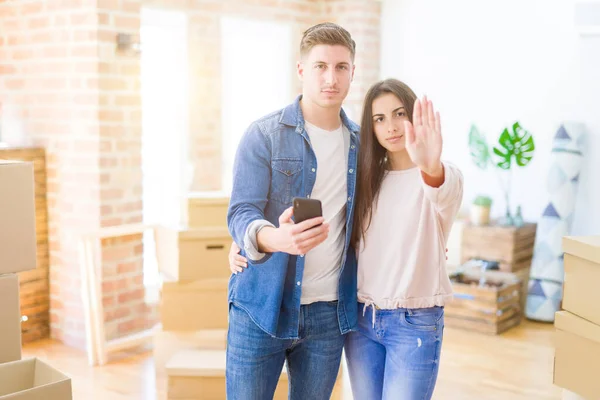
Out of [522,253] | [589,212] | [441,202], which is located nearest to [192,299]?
[441,202]

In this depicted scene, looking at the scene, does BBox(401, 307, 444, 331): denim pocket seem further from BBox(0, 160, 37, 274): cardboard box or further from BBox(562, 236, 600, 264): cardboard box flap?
BBox(0, 160, 37, 274): cardboard box

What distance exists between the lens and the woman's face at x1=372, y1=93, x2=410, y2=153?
1.92 m

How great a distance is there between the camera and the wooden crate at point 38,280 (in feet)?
13.6

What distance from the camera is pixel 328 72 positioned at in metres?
1.85

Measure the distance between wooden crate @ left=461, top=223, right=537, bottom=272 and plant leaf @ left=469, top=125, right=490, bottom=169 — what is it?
45 cm

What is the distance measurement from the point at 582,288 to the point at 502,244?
257 cm

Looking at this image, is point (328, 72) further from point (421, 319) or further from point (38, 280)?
point (38, 280)

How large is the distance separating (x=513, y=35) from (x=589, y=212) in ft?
4.42

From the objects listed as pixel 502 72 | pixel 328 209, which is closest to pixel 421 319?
pixel 328 209

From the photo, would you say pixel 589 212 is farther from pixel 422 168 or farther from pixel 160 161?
pixel 422 168

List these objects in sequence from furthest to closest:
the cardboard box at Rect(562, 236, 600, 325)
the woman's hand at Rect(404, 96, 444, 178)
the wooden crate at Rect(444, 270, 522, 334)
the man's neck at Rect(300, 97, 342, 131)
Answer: the wooden crate at Rect(444, 270, 522, 334) → the cardboard box at Rect(562, 236, 600, 325) → the man's neck at Rect(300, 97, 342, 131) → the woman's hand at Rect(404, 96, 444, 178)

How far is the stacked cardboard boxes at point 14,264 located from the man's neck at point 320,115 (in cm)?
86

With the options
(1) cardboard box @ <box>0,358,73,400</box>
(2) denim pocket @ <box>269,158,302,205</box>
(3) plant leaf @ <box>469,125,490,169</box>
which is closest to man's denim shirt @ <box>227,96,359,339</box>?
(2) denim pocket @ <box>269,158,302,205</box>

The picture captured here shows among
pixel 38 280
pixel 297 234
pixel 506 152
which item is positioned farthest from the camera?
pixel 506 152
